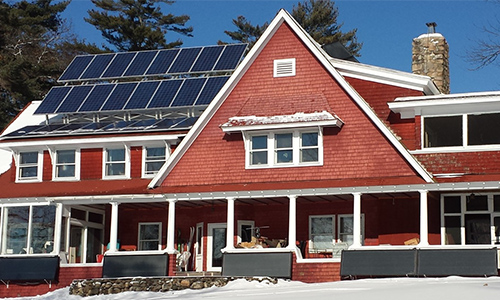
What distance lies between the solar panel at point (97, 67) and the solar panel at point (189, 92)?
15.3 feet

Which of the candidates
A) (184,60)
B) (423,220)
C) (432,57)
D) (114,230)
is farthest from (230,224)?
(432,57)

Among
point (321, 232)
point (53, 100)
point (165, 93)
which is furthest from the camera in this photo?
point (53, 100)

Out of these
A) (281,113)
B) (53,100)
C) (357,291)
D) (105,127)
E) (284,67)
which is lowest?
(357,291)

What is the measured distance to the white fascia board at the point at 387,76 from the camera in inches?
1156

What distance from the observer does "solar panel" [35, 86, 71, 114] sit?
34.5 m

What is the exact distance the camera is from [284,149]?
2905 centimetres

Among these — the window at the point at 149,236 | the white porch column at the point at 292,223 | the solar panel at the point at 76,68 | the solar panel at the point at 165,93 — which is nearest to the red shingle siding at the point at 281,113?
the white porch column at the point at 292,223

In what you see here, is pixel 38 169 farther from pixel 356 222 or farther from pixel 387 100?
pixel 387 100

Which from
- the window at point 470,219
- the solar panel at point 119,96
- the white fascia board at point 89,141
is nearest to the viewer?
the window at point 470,219

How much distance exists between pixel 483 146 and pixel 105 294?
1261 cm

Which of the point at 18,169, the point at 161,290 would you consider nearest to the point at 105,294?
the point at 161,290

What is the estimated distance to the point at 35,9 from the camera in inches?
2285

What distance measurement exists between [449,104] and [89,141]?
42.6 feet

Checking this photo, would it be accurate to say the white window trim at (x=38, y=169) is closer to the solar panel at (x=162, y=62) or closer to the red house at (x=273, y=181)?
the red house at (x=273, y=181)
